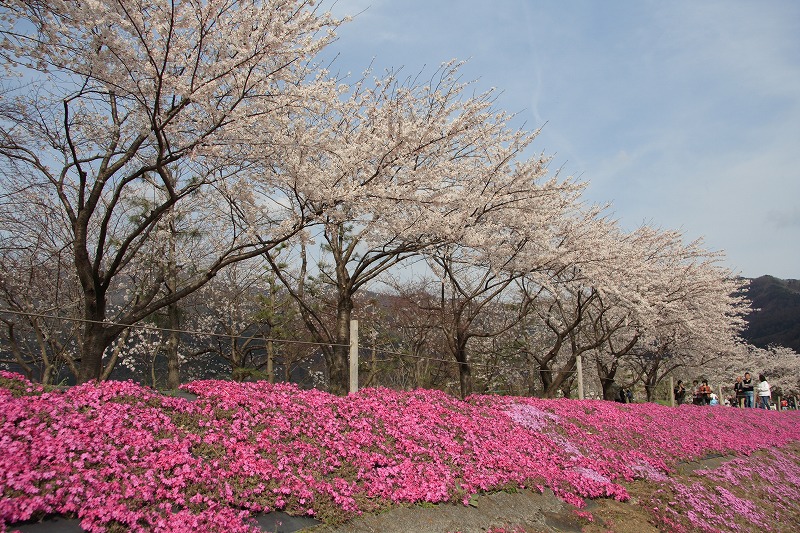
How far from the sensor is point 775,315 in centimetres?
12750

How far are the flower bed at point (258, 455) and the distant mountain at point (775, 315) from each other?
10984 cm

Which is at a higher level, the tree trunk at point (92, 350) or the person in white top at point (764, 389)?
the tree trunk at point (92, 350)

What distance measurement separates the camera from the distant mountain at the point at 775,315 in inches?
4318

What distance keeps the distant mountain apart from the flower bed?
110 meters

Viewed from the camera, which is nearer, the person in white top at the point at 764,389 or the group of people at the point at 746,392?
the person in white top at the point at 764,389

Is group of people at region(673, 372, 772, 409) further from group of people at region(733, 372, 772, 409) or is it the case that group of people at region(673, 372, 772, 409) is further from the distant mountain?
the distant mountain

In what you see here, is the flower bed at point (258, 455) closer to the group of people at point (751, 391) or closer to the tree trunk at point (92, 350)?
the tree trunk at point (92, 350)

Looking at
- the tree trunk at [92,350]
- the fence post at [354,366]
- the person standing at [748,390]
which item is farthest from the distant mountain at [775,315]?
the tree trunk at [92,350]

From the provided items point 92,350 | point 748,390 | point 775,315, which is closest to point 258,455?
point 92,350

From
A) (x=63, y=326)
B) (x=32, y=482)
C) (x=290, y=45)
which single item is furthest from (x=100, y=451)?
(x=63, y=326)

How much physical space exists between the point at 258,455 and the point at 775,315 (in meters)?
154

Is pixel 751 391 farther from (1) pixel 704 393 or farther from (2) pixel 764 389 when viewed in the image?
(1) pixel 704 393

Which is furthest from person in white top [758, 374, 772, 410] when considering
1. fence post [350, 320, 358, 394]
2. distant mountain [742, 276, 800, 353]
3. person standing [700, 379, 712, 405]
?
distant mountain [742, 276, 800, 353]

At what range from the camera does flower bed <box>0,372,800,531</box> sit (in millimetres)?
4027
